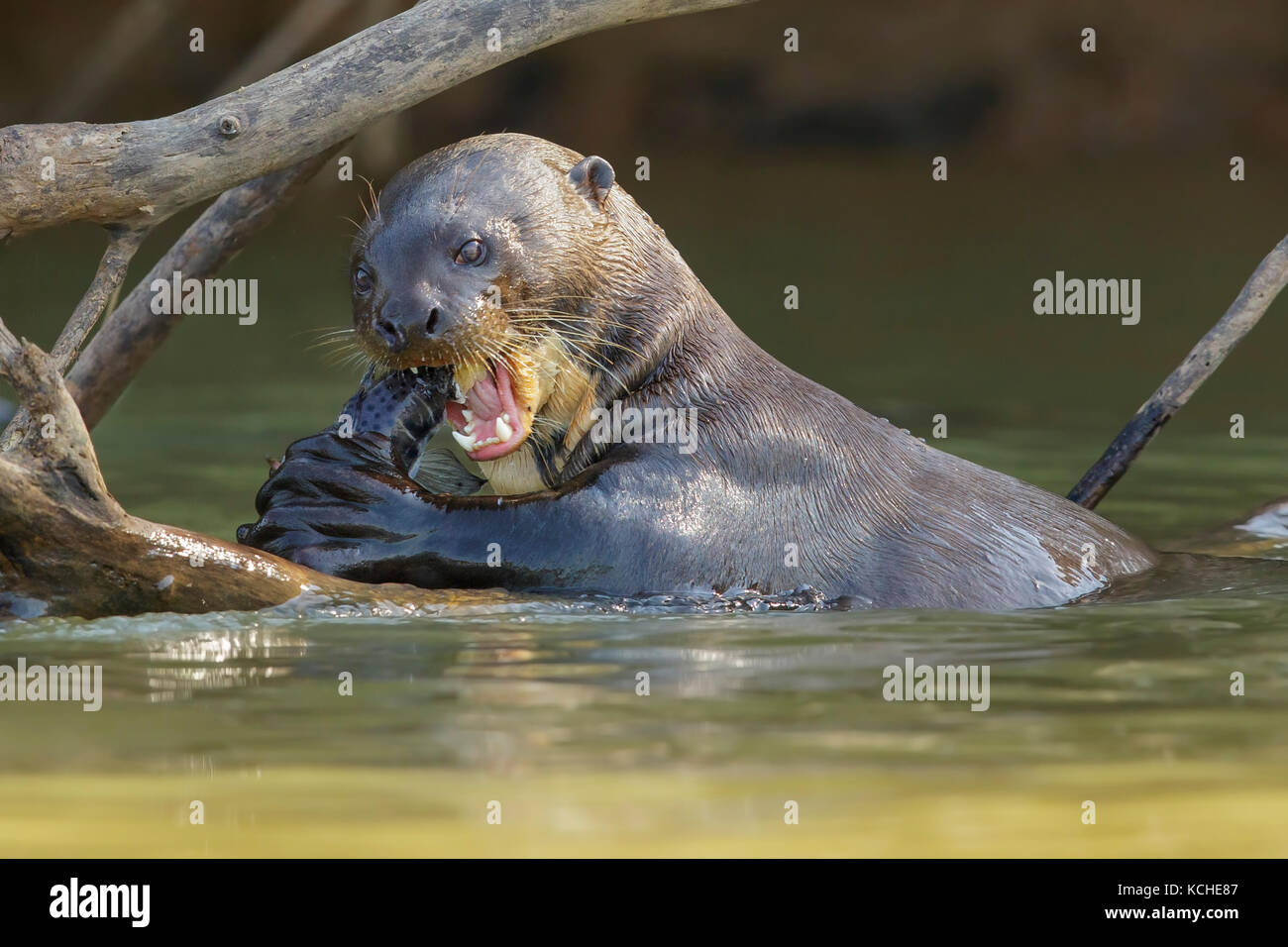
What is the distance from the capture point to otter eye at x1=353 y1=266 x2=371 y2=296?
239 inches

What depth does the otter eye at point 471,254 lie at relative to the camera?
604 centimetres

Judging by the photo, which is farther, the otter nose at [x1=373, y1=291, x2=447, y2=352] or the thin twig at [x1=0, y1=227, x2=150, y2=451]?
the thin twig at [x1=0, y1=227, x2=150, y2=451]

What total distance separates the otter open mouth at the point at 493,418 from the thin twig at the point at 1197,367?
88.7 inches

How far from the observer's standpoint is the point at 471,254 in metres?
6.05

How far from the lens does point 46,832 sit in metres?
4.01

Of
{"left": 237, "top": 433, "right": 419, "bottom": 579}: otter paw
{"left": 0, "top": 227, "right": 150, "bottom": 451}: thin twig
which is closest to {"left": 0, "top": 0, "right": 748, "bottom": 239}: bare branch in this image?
{"left": 0, "top": 227, "right": 150, "bottom": 451}: thin twig

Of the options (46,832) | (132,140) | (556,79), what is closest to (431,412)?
(132,140)

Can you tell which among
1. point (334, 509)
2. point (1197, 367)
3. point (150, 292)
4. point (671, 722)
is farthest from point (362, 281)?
point (1197, 367)

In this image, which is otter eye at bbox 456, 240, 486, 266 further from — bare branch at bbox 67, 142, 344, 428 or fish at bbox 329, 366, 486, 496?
bare branch at bbox 67, 142, 344, 428

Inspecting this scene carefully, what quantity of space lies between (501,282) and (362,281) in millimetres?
410

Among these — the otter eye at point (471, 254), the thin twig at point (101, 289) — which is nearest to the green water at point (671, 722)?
the thin twig at point (101, 289)

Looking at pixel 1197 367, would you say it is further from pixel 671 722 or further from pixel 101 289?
pixel 101 289

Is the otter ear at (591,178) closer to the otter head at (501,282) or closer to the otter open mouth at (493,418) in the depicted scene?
the otter head at (501,282)

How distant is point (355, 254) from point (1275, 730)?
2956 mm
